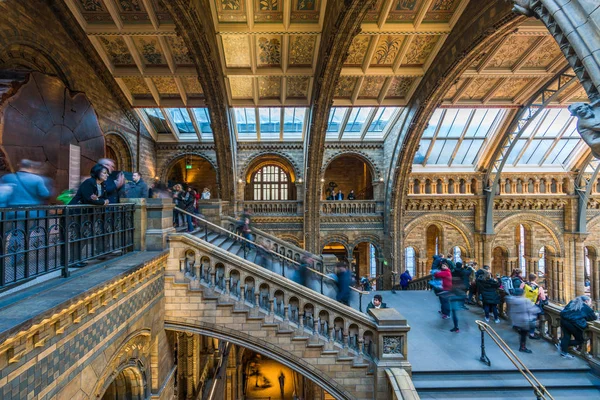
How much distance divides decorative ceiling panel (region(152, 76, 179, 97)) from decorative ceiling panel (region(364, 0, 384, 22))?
7859mm

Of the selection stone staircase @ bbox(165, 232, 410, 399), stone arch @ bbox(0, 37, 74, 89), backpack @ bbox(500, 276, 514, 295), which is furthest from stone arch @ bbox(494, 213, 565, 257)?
stone arch @ bbox(0, 37, 74, 89)

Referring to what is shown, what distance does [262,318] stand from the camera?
5363mm

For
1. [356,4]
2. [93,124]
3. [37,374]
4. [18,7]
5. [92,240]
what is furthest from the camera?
[93,124]

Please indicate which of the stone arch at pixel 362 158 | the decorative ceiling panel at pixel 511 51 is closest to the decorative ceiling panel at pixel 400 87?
the decorative ceiling panel at pixel 511 51

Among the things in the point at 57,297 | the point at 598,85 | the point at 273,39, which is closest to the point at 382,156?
the point at 273,39

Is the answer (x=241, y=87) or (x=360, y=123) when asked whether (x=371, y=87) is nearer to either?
(x=360, y=123)

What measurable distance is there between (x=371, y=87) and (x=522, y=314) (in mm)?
9984

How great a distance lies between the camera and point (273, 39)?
1002 centimetres

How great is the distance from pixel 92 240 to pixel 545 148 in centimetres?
2095

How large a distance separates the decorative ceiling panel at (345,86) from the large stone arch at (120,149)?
9.15 metres

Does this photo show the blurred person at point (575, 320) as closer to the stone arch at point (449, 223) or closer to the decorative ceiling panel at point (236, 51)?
the stone arch at point (449, 223)

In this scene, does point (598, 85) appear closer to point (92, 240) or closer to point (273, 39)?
point (92, 240)

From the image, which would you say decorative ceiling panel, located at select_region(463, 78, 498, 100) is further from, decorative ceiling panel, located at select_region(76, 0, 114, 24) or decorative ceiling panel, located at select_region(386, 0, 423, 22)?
decorative ceiling panel, located at select_region(76, 0, 114, 24)

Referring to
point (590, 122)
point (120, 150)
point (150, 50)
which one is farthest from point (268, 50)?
point (590, 122)
